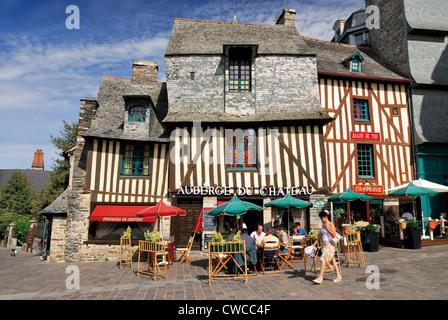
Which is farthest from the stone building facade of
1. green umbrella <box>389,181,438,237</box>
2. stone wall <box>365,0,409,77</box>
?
stone wall <box>365,0,409,77</box>

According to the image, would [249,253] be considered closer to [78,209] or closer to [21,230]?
[78,209]

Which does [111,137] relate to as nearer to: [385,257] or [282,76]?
[282,76]

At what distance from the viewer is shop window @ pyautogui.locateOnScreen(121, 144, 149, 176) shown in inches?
452

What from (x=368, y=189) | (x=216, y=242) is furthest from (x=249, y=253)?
(x=368, y=189)

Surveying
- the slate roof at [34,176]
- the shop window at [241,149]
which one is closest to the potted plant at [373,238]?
the shop window at [241,149]

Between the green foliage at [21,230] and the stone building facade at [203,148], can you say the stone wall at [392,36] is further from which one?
the green foliage at [21,230]

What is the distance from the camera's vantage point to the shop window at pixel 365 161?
12562 mm

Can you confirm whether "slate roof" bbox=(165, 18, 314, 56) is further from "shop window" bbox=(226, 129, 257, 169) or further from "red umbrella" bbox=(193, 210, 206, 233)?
"red umbrella" bbox=(193, 210, 206, 233)

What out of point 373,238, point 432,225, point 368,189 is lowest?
point 373,238

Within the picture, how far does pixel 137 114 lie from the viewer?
1197cm

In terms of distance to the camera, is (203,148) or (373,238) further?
(203,148)

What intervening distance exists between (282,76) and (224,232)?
674 centimetres

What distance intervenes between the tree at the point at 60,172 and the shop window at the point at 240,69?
454 inches

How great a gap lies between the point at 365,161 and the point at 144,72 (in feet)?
36.4
